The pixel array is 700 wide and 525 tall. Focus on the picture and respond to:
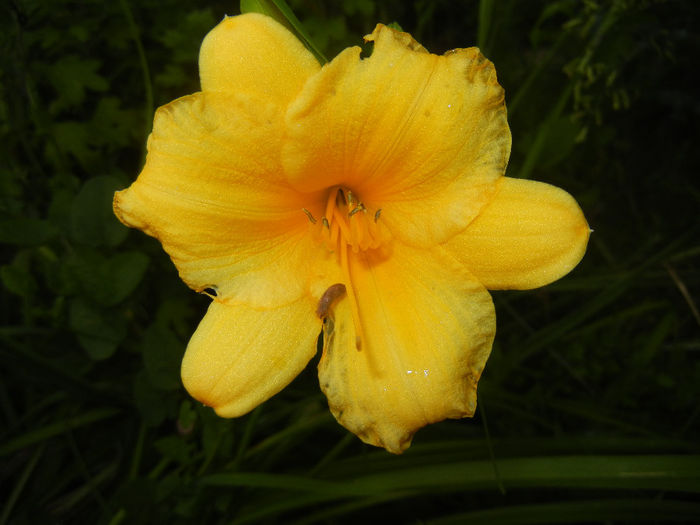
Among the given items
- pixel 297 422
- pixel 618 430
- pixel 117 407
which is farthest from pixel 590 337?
pixel 117 407

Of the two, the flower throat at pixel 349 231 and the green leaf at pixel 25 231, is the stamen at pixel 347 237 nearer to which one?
the flower throat at pixel 349 231

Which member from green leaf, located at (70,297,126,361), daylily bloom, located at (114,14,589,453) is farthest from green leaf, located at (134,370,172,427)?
daylily bloom, located at (114,14,589,453)

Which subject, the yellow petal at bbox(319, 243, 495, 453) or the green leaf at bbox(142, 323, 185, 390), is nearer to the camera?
the yellow petal at bbox(319, 243, 495, 453)

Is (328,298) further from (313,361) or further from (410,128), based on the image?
(313,361)

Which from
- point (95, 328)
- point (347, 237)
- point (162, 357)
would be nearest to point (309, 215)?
point (347, 237)

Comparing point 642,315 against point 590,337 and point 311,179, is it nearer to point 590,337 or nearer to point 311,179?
point 590,337

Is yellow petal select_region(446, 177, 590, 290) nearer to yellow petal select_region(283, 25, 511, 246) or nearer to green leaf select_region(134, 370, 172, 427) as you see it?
yellow petal select_region(283, 25, 511, 246)

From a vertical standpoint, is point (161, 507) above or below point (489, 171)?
below
